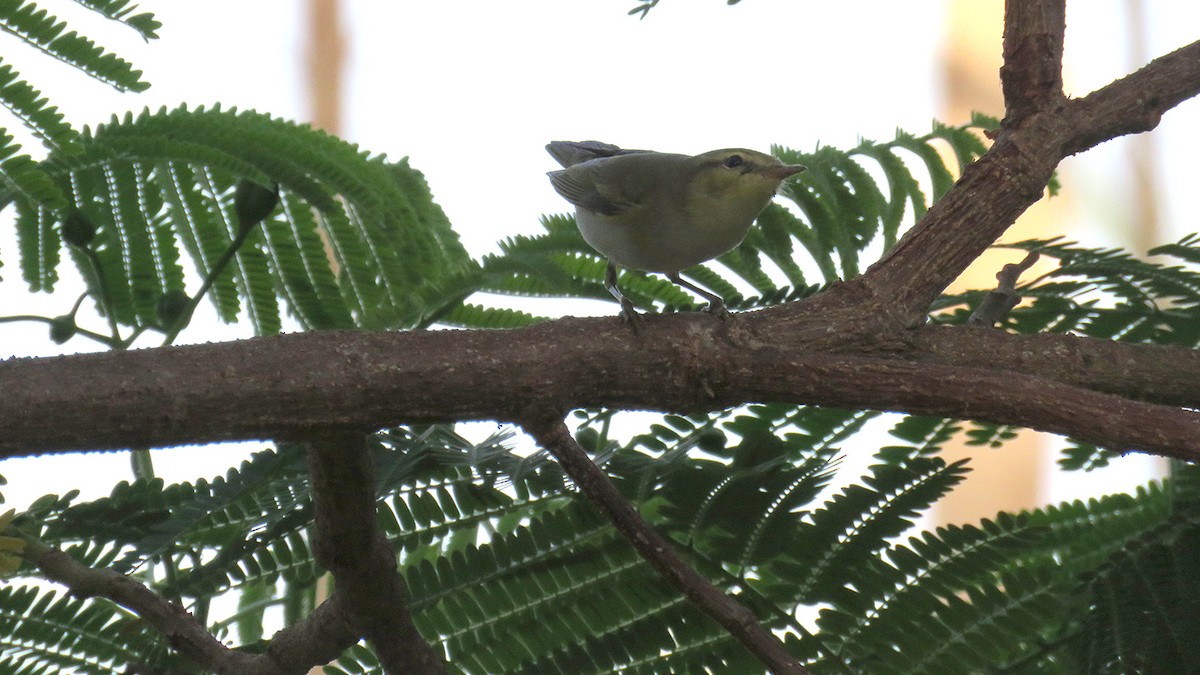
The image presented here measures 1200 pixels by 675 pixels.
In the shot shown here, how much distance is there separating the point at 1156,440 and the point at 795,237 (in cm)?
102

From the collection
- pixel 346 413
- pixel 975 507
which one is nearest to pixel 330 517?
pixel 346 413

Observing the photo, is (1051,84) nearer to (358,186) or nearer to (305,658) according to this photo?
(358,186)

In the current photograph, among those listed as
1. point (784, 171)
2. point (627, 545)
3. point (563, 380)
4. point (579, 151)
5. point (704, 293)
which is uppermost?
point (579, 151)

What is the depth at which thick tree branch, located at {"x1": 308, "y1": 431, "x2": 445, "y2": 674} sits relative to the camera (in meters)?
1.23

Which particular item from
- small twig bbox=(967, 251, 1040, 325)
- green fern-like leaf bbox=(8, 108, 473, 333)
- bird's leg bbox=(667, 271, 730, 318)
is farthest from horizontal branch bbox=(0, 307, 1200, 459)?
green fern-like leaf bbox=(8, 108, 473, 333)

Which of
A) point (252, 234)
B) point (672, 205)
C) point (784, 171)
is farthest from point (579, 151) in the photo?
point (252, 234)

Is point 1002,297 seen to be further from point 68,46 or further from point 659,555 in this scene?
point 68,46

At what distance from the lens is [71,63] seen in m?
1.60

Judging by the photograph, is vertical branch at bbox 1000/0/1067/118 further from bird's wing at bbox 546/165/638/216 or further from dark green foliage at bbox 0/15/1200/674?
bird's wing at bbox 546/165/638/216

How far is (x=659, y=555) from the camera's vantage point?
1.16 m

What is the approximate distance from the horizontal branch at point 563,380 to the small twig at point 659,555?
0.16 feet

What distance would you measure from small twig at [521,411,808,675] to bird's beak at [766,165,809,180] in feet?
2.78

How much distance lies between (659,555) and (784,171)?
3.09 ft

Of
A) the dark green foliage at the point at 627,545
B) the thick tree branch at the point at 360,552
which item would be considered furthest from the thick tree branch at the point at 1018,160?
the thick tree branch at the point at 360,552
